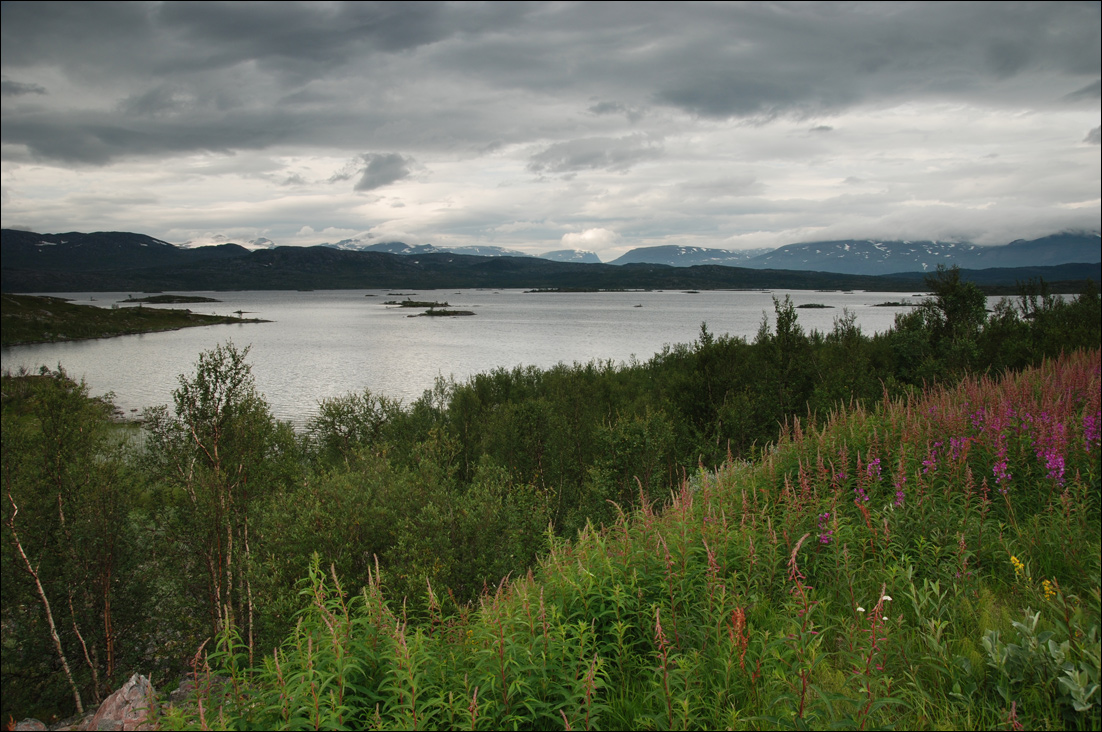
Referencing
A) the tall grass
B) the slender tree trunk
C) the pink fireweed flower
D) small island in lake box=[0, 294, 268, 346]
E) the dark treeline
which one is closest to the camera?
the tall grass

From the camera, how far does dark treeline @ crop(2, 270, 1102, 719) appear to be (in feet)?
70.0

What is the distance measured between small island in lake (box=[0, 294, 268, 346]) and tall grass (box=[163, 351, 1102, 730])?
152061mm

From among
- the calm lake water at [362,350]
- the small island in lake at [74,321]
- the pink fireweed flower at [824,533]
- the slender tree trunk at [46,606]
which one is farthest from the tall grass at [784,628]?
the small island in lake at [74,321]

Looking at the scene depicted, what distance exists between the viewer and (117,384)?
7506cm

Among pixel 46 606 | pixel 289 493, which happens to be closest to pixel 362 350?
pixel 289 493

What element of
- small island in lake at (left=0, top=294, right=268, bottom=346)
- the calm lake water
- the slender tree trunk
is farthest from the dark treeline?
small island in lake at (left=0, top=294, right=268, bottom=346)

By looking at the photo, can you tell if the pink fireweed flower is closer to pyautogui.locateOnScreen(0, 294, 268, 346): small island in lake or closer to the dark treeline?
the dark treeline

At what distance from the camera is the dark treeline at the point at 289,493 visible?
21.3m

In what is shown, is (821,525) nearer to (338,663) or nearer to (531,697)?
(531,697)

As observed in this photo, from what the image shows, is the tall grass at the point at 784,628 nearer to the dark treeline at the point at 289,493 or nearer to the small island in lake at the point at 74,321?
the dark treeline at the point at 289,493

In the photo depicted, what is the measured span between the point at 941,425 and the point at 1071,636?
208 inches

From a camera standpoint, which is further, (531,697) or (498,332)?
(498,332)

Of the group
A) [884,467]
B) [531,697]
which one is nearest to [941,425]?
[884,467]

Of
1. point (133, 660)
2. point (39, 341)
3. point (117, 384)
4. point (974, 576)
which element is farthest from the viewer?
point (39, 341)
